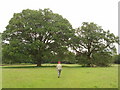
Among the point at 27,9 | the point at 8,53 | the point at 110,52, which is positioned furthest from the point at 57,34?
the point at 110,52

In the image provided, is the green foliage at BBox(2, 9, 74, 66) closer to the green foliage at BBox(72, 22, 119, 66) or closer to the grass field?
the green foliage at BBox(72, 22, 119, 66)

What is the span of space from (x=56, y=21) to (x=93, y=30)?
1124 cm

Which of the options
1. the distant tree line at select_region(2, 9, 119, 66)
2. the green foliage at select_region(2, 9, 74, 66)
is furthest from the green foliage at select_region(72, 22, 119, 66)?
the green foliage at select_region(2, 9, 74, 66)

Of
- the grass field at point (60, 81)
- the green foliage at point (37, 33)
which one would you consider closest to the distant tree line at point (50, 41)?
the green foliage at point (37, 33)

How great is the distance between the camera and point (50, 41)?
46.3m

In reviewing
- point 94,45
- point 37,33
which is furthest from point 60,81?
point 94,45

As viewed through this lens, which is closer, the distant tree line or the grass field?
the grass field

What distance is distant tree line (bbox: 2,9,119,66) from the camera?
41750 millimetres

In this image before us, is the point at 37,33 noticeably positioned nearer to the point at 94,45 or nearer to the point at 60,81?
the point at 94,45

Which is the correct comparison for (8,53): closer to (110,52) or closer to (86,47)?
(86,47)

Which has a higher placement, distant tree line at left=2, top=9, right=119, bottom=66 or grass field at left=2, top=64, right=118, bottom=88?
distant tree line at left=2, top=9, right=119, bottom=66

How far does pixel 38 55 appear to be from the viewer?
1709 inches

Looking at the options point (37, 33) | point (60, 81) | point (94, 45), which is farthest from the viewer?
point (94, 45)

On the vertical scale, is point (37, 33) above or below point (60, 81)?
above
